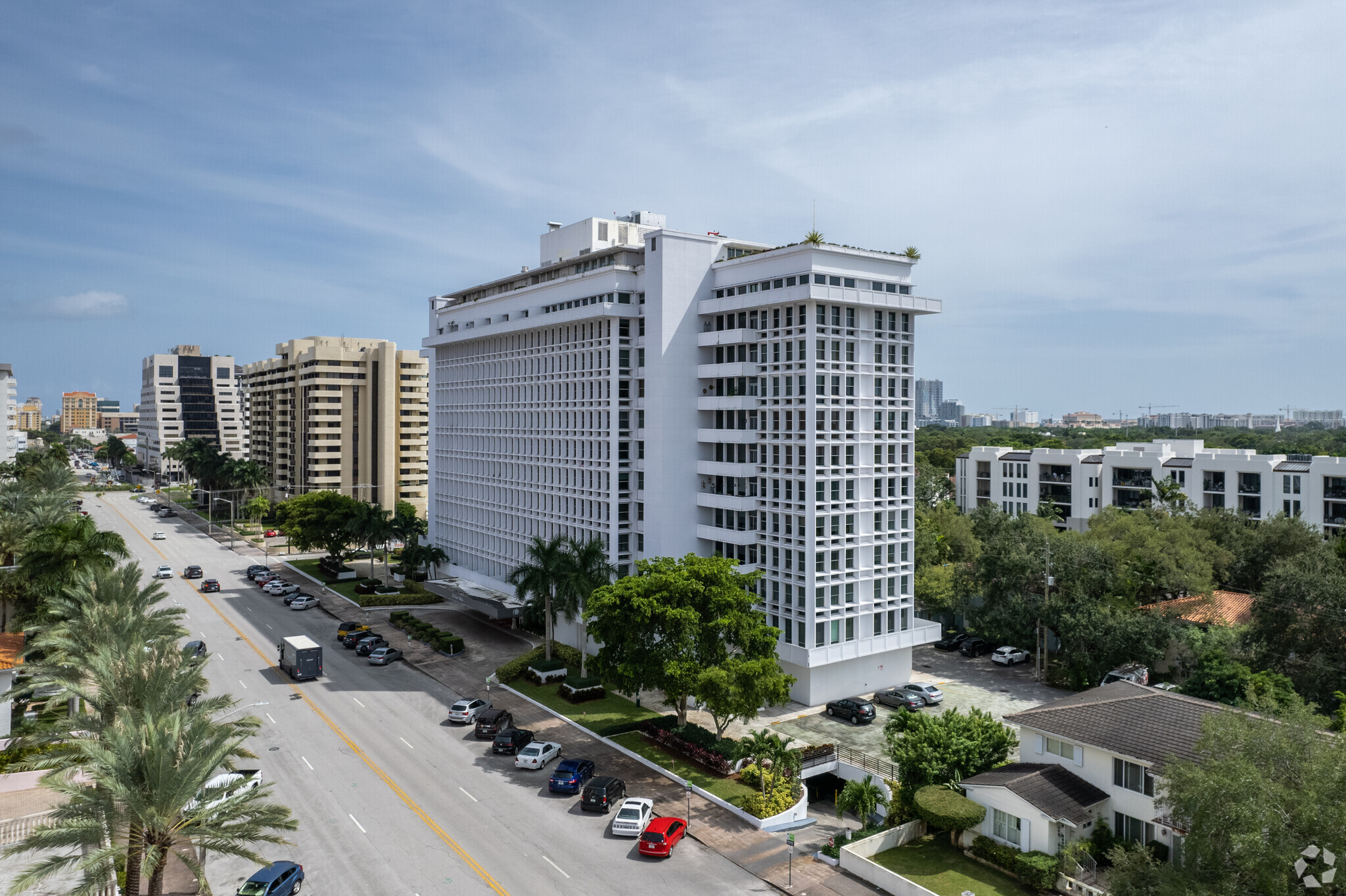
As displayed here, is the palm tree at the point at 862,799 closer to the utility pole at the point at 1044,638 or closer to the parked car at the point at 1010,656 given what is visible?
the utility pole at the point at 1044,638

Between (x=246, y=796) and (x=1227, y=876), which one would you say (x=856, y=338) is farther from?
(x=246, y=796)

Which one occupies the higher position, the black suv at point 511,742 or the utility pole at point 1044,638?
the utility pole at point 1044,638

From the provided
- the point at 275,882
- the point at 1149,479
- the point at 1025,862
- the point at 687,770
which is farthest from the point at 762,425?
the point at 1149,479

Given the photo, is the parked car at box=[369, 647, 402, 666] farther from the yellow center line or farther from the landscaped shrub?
the landscaped shrub

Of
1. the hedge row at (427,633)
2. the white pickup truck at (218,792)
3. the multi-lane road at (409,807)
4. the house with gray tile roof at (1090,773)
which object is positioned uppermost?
the white pickup truck at (218,792)

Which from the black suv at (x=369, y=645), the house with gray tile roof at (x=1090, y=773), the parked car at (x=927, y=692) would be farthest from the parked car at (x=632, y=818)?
the black suv at (x=369, y=645)

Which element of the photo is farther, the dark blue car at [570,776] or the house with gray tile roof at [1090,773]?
the dark blue car at [570,776]

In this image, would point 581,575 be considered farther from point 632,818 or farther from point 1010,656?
point 1010,656

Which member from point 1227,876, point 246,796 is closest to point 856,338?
A: point 1227,876
